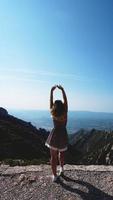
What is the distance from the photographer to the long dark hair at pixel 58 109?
344 inches

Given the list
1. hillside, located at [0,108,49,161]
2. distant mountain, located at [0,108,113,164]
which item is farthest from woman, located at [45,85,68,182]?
hillside, located at [0,108,49,161]

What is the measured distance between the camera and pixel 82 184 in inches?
344

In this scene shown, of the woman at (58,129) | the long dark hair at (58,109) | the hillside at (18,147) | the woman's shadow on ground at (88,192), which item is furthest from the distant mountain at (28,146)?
the long dark hair at (58,109)

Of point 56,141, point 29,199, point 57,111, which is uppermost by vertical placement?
point 57,111

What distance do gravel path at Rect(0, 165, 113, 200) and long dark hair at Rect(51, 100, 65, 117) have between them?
1.94 meters

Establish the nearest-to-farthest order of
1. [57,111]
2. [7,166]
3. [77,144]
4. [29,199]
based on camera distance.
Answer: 1. [29,199]
2. [57,111]
3. [7,166]
4. [77,144]

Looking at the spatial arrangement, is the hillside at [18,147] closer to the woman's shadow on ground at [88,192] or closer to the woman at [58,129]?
the woman at [58,129]

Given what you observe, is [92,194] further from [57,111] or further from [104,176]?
[57,111]

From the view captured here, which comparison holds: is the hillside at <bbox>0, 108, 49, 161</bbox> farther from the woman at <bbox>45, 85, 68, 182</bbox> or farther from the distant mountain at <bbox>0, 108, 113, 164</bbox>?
the woman at <bbox>45, 85, 68, 182</bbox>

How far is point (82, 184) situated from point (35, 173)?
1731mm

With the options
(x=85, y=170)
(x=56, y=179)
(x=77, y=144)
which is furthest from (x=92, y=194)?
(x=77, y=144)

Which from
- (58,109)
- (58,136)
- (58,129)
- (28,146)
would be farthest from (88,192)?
(28,146)

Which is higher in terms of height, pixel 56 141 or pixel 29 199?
pixel 56 141

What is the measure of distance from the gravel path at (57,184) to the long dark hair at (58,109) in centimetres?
194
